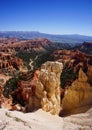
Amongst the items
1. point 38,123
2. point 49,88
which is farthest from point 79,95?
point 38,123

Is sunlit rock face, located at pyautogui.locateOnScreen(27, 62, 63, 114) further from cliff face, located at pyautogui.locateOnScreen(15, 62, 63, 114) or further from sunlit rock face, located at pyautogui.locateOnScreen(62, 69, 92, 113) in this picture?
sunlit rock face, located at pyautogui.locateOnScreen(62, 69, 92, 113)

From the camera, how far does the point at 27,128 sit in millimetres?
15055

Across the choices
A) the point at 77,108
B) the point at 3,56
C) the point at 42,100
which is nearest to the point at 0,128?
the point at 42,100

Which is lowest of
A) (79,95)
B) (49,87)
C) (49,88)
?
(79,95)

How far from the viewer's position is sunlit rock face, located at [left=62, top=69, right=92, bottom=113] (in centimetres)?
2655

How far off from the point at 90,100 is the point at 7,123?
1218 centimetres

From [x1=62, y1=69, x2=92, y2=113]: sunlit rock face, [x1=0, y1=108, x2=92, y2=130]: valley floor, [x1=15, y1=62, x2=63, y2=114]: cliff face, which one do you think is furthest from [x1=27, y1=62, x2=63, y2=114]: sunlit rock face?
[x1=0, y1=108, x2=92, y2=130]: valley floor

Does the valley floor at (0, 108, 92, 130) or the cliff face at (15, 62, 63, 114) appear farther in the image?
the cliff face at (15, 62, 63, 114)

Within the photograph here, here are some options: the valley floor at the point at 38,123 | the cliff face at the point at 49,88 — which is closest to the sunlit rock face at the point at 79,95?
the cliff face at the point at 49,88

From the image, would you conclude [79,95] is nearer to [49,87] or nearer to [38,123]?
[49,87]

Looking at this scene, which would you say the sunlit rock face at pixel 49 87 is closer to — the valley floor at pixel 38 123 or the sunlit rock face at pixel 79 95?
the sunlit rock face at pixel 79 95

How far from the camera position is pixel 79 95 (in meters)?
27.9

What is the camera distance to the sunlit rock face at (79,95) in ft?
87.1

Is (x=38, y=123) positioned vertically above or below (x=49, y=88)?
below
